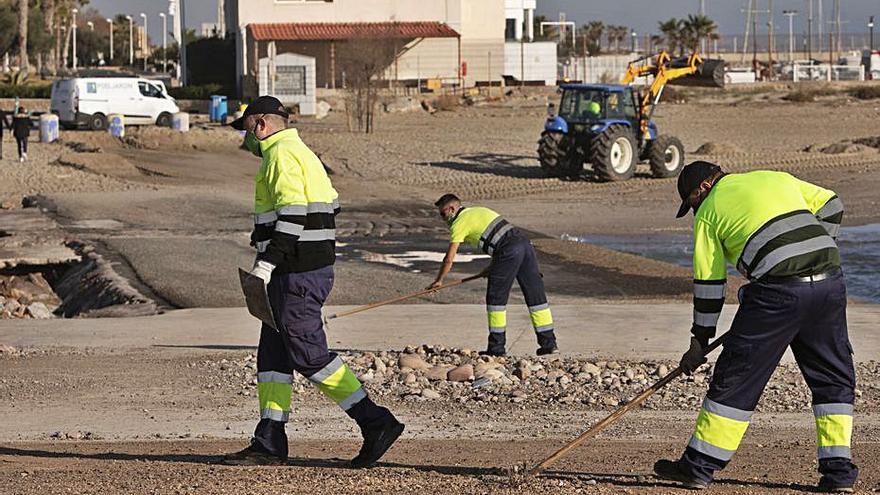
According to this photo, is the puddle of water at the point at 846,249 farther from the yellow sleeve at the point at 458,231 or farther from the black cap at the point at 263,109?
the black cap at the point at 263,109

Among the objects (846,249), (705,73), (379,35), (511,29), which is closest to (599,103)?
(705,73)

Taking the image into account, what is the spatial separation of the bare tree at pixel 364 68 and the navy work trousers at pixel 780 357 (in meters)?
38.1

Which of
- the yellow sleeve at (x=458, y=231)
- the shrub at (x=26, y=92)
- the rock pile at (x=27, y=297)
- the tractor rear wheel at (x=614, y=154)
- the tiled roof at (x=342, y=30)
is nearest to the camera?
the yellow sleeve at (x=458, y=231)

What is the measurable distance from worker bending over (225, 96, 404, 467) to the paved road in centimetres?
477

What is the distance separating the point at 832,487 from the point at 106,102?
135 feet

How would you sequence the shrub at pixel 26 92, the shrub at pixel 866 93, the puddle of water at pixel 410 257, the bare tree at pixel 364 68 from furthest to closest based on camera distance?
the shrub at pixel 26 92 < the shrub at pixel 866 93 < the bare tree at pixel 364 68 < the puddle of water at pixel 410 257

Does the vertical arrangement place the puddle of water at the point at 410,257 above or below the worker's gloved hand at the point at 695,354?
below

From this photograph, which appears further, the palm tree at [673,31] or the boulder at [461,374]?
the palm tree at [673,31]

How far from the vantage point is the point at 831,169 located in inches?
1308

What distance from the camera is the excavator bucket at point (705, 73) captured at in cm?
3200

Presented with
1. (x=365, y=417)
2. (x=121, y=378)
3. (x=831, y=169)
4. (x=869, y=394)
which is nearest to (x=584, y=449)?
(x=365, y=417)

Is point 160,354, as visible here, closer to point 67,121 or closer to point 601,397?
point 601,397

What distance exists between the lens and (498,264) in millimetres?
11906

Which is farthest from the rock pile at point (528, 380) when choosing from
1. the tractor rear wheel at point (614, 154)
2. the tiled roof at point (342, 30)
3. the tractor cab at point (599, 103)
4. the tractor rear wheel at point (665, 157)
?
the tiled roof at point (342, 30)
